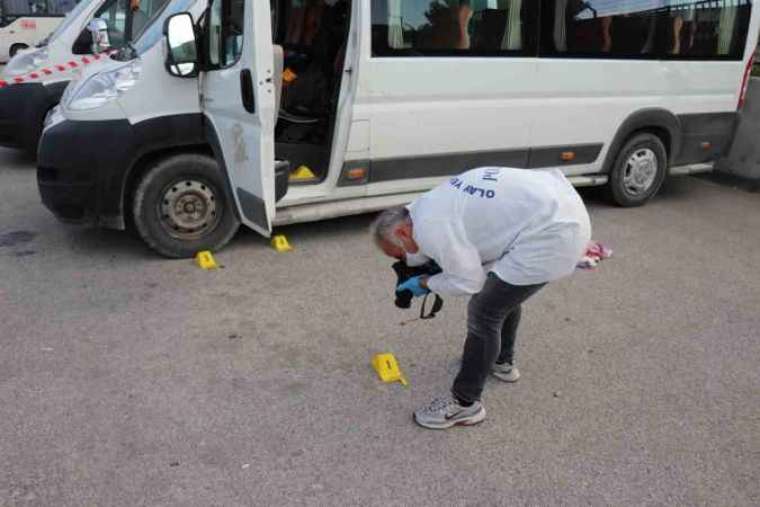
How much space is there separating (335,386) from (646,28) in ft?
14.6

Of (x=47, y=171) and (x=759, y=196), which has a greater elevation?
(x=47, y=171)

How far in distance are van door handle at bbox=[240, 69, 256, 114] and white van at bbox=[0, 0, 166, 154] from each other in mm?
3581

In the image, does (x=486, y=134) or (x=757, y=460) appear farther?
(x=486, y=134)

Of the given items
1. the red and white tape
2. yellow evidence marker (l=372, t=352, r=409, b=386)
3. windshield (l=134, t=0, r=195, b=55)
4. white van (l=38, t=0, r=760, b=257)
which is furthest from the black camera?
the red and white tape

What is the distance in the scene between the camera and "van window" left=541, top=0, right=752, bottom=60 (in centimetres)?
551

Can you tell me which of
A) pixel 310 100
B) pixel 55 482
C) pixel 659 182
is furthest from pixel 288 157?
Result: pixel 659 182

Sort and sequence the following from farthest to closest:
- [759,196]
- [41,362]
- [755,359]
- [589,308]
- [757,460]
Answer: [759,196] → [589,308] → [755,359] → [41,362] → [757,460]

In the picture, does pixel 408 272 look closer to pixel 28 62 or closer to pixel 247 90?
pixel 247 90

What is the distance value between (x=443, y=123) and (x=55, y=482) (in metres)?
3.60

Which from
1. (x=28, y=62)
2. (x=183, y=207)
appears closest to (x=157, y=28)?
(x=183, y=207)

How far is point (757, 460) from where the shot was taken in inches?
113

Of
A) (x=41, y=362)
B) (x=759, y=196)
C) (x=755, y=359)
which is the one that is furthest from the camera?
(x=759, y=196)

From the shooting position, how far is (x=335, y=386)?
334 cm

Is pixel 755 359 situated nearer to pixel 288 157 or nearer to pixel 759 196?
pixel 288 157
